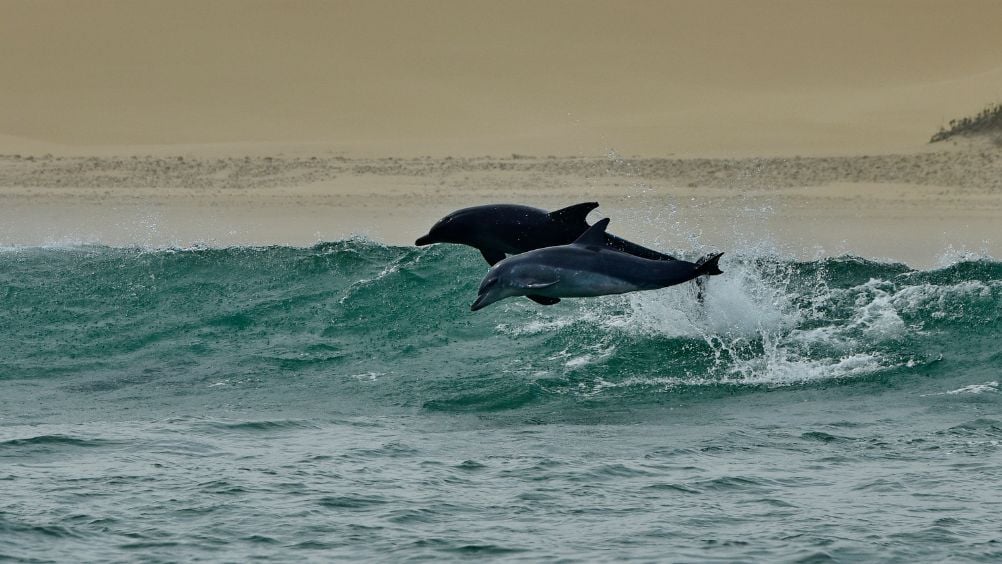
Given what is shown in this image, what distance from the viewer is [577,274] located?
12.1m

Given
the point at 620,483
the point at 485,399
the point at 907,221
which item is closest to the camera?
the point at 620,483

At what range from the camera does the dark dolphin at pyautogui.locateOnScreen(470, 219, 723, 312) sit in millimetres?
12078

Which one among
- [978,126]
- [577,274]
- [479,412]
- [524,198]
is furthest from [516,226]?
[978,126]

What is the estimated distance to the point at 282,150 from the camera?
43.5 meters

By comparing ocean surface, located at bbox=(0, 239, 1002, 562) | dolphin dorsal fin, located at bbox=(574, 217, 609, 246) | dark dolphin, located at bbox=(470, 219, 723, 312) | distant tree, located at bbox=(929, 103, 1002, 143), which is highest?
distant tree, located at bbox=(929, 103, 1002, 143)

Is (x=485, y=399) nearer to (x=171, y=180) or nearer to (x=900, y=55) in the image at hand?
(x=171, y=180)

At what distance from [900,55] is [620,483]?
5364cm

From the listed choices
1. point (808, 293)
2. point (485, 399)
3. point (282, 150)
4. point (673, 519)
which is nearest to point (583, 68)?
point (282, 150)

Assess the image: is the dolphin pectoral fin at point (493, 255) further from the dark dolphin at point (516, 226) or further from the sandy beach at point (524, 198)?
the sandy beach at point (524, 198)

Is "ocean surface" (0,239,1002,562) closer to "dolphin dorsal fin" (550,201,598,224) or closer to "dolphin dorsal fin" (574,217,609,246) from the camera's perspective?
"dolphin dorsal fin" (574,217,609,246)

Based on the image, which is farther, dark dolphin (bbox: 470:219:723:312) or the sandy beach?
the sandy beach

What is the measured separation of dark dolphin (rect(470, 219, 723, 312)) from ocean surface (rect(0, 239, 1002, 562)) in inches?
51.7

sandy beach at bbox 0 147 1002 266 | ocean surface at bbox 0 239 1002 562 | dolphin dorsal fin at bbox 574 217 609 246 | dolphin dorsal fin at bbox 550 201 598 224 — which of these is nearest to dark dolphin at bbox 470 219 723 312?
dolphin dorsal fin at bbox 574 217 609 246

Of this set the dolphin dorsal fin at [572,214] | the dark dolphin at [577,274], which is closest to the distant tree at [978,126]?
the dolphin dorsal fin at [572,214]
